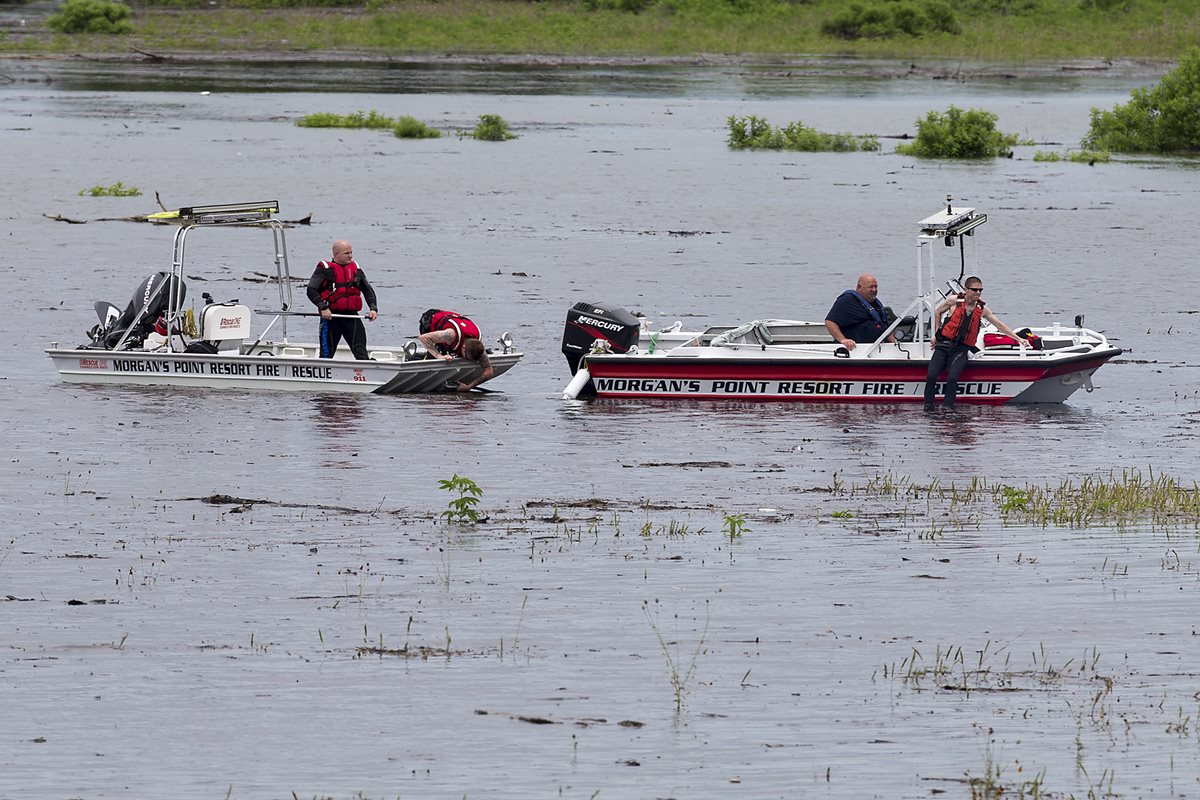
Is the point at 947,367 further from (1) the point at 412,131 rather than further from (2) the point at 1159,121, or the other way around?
(1) the point at 412,131

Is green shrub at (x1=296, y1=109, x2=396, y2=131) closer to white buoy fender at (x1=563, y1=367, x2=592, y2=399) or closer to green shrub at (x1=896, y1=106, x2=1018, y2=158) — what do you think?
green shrub at (x1=896, y1=106, x2=1018, y2=158)

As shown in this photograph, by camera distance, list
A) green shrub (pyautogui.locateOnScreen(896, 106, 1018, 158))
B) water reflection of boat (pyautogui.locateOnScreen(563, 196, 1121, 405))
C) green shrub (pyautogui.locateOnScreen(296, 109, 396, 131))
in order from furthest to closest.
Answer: green shrub (pyautogui.locateOnScreen(296, 109, 396, 131)) → green shrub (pyautogui.locateOnScreen(896, 106, 1018, 158)) → water reflection of boat (pyautogui.locateOnScreen(563, 196, 1121, 405))

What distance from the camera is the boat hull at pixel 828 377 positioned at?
71.9 feet

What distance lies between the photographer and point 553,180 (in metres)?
48.4


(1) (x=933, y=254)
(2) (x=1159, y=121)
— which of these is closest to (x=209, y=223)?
(1) (x=933, y=254)

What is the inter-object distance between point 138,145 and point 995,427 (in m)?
40.2

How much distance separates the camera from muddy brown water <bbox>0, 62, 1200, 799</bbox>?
1020cm

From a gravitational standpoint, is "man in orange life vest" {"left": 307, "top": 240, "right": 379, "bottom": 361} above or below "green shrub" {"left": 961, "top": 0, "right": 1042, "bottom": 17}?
below

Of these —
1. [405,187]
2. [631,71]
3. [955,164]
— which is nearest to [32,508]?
[405,187]

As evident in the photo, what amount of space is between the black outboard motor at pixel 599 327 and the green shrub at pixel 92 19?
78312 millimetres

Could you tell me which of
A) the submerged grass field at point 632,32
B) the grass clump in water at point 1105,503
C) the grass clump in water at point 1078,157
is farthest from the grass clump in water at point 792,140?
the grass clump in water at point 1105,503

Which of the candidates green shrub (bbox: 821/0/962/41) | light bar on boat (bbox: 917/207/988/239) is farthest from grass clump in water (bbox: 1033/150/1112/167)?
green shrub (bbox: 821/0/962/41)

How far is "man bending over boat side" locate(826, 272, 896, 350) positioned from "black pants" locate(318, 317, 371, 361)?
563cm

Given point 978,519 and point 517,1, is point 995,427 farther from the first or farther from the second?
point 517,1
